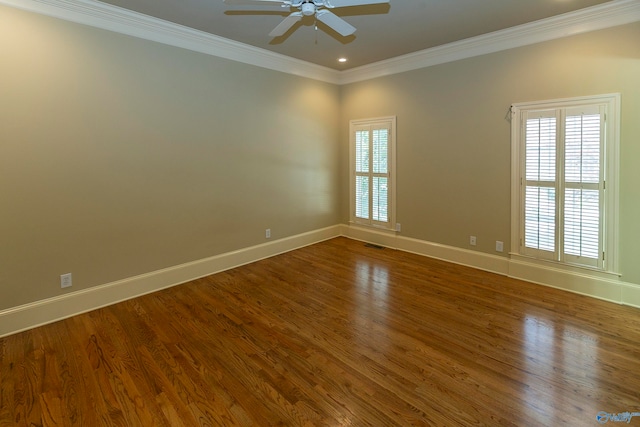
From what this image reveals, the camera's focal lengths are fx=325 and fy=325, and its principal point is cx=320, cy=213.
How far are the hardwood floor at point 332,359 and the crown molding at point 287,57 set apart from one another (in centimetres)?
280

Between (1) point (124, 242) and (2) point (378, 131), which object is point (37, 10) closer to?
(1) point (124, 242)

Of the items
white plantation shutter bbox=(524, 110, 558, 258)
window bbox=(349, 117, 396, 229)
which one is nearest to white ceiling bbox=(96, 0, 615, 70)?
white plantation shutter bbox=(524, 110, 558, 258)

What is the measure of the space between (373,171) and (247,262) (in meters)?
2.51

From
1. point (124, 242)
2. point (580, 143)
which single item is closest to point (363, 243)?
point (580, 143)

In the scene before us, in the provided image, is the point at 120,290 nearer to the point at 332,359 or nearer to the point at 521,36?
the point at 332,359

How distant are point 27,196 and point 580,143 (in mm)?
5385

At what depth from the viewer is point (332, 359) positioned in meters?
2.46

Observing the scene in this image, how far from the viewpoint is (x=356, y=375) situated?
2.27 meters

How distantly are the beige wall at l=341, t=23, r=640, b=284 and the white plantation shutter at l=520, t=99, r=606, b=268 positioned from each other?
188mm

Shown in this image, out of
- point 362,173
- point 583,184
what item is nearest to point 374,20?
point 362,173

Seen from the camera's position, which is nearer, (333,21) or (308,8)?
(308,8)

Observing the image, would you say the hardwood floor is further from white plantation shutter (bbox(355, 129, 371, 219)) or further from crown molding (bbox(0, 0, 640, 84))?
crown molding (bbox(0, 0, 640, 84))

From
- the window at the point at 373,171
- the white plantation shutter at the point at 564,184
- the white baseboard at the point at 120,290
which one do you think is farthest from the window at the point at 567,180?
the white baseboard at the point at 120,290

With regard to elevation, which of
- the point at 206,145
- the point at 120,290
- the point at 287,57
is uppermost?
the point at 287,57
